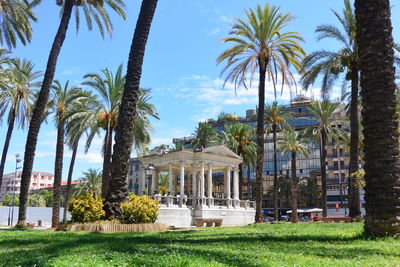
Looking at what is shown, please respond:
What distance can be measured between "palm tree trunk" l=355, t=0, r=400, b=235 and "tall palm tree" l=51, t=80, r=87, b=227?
25.5 meters

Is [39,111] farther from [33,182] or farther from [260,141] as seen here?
[33,182]

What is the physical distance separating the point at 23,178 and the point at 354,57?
22.2 m

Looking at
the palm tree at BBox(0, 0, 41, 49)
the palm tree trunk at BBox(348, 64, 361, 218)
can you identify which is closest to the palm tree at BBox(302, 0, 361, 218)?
the palm tree trunk at BBox(348, 64, 361, 218)

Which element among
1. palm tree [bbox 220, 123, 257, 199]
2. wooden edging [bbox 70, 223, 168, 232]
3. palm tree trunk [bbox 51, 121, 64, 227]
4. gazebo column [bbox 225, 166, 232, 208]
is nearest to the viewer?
wooden edging [bbox 70, 223, 168, 232]

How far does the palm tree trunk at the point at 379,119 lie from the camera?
9.44 metres

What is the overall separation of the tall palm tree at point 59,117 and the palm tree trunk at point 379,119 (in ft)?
83.7

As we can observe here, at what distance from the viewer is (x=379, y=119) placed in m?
9.87

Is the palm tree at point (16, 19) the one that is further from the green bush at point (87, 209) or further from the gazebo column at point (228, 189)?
the gazebo column at point (228, 189)

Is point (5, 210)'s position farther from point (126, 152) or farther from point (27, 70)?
point (126, 152)

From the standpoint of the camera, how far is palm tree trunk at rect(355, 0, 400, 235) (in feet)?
31.0

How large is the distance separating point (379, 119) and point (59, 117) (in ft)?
98.4

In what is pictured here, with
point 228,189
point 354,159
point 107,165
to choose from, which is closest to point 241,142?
point 228,189

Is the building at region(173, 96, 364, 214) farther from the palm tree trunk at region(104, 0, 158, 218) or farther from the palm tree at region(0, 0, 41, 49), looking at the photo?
the palm tree trunk at region(104, 0, 158, 218)

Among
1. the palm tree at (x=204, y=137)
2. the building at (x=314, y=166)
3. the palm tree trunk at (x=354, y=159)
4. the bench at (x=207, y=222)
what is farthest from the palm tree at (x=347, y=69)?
the building at (x=314, y=166)
